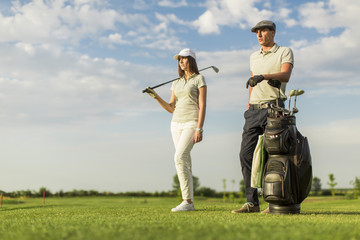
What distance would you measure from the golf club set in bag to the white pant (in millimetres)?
1363

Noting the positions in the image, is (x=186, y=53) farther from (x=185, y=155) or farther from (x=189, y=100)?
(x=185, y=155)

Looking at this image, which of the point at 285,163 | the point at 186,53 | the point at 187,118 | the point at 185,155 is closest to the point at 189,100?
the point at 187,118

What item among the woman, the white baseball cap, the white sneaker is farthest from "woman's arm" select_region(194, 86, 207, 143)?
the white sneaker

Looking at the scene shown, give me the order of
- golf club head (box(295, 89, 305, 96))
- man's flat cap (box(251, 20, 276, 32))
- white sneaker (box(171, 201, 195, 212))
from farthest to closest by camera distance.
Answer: white sneaker (box(171, 201, 195, 212)), man's flat cap (box(251, 20, 276, 32)), golf club head (box(295, 89, 305, 96))

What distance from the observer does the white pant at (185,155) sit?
6.51 meters

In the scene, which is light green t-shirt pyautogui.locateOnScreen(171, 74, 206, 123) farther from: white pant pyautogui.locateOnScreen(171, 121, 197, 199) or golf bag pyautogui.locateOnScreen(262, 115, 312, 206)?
golf bag pyautogui.locateOnScreen(262, 115, 312, 206)

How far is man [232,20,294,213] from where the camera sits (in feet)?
19.5

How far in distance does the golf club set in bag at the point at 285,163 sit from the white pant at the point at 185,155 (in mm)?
1363

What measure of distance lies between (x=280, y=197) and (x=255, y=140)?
3.37 feet

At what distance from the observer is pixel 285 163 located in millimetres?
5473

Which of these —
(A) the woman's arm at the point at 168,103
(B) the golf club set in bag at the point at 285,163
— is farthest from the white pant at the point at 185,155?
(B) the golf club set in bag at the point at 285,163

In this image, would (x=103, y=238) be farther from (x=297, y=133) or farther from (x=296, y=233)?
(x=297, y=133)

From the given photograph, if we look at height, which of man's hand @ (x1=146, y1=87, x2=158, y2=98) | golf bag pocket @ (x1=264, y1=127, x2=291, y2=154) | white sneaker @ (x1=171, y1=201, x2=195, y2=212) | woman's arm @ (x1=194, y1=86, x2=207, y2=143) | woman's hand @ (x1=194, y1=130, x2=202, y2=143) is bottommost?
white sneaker @ (x1=171, y1=201, x2=195, y2=212)

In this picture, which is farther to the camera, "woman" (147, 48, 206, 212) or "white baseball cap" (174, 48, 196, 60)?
"white baseball cap" (174, 48, 196, 60)
